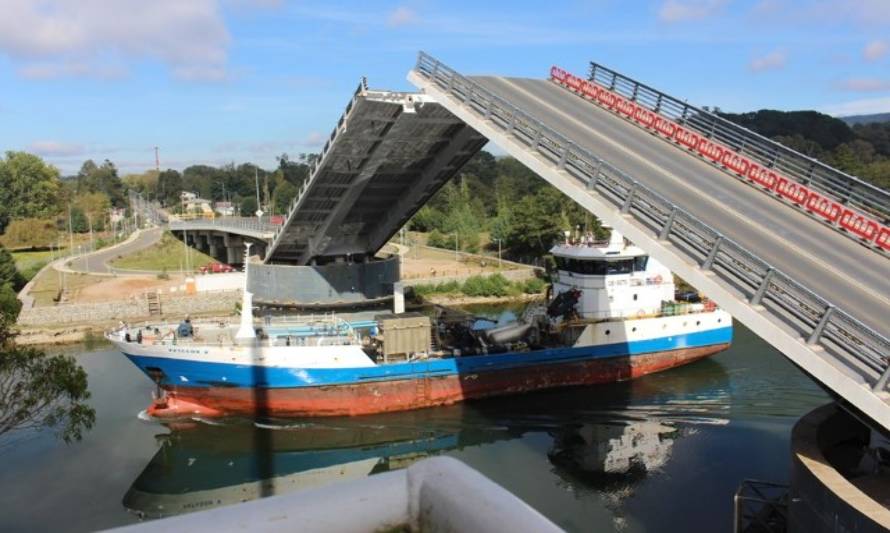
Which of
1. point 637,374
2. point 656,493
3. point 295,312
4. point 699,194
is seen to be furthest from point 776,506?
point 295,312

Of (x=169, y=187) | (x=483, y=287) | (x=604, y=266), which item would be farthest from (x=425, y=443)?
(x=169, y=187)

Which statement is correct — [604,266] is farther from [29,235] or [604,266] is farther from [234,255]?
[29,235]

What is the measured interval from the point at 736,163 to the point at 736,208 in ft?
9.87

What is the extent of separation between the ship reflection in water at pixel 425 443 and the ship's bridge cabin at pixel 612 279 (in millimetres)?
2957

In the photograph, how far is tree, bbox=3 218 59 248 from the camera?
5803 cm

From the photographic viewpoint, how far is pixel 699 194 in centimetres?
1459

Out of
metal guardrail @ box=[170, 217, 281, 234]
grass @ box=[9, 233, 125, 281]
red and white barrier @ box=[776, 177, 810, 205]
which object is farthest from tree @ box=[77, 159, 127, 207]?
red and white barrier @ box=[776, 177, 810, 205]

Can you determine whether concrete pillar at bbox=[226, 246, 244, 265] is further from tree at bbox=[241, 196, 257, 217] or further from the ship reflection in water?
tree at bbox=[241, 196, 257, 217]

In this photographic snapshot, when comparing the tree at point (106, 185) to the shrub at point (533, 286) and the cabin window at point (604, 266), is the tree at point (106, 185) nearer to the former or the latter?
the shrub at point (533, 286)

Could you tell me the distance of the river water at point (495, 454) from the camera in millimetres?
14703

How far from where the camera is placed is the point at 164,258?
55.5 metres

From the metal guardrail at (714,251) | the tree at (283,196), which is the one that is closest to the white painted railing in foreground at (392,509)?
the metal guardrail at (714,251)

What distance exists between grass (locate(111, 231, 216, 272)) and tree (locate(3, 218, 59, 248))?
9.30 meters

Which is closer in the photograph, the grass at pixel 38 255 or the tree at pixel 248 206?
the grass at pixel 38 255
